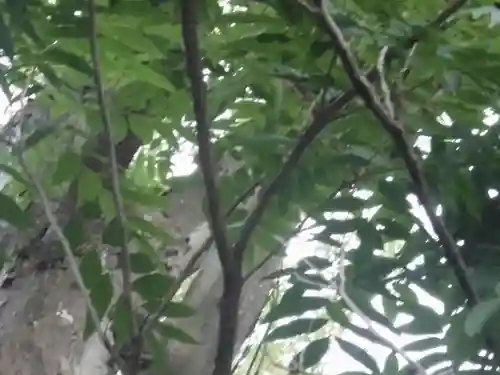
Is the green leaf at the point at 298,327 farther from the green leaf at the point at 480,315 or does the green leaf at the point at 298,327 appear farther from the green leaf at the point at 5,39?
the green leaf at the point at 5,39

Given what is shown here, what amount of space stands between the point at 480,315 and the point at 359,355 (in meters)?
0.12

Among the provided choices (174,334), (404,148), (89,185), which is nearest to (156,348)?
(174,334)

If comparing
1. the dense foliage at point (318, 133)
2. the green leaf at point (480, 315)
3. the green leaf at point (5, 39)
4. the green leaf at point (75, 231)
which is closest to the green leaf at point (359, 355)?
the dense foliage at point (318, 133)

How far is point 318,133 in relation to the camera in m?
0.52

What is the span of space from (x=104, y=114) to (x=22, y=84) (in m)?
0.14

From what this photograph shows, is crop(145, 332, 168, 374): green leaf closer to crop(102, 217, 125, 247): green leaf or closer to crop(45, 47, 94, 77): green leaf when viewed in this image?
crop(102, 217, 125, 247): green leaf

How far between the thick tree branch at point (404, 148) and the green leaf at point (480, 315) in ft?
0.08

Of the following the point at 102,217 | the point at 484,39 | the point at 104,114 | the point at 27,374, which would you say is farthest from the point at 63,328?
the point at 484,39

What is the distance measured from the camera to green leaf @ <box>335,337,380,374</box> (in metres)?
0.56

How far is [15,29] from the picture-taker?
46 centimetres

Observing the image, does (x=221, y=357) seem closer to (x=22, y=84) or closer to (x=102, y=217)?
(x=102, y=217)

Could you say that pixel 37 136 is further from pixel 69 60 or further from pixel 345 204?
pixel 345 204

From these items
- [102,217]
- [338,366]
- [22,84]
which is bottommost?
[338,366]

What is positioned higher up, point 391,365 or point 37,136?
point 37,136
